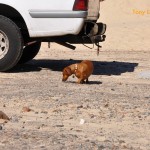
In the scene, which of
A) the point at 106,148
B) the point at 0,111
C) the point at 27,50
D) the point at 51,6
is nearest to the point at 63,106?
the point at 0,111

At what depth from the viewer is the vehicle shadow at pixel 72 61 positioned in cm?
1096

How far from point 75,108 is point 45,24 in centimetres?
338

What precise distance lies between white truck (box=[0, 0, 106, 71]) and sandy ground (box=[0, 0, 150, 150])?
523mm

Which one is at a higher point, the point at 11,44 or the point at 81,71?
the point at 11,44

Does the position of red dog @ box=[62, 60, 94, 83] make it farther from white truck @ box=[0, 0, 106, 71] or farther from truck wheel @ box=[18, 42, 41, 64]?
truck wheel @ box=[18, 42, 41, 64]

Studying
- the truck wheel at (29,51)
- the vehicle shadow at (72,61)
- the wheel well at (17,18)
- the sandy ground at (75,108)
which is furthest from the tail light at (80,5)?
the truck wheel at (29,51)

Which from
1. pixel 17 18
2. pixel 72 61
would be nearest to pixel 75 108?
pixel 17 18

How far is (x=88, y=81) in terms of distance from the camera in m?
9.36

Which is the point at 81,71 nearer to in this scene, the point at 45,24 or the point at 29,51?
the point at 45,24

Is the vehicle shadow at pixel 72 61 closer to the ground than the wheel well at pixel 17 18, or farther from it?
closer to the ground

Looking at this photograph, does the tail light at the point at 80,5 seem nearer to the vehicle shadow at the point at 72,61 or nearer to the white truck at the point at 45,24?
the white truck at the point at 45,24

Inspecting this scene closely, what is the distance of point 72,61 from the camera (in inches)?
511

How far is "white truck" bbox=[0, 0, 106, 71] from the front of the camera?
9.70 m

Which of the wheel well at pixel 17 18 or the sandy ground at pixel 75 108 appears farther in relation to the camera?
the wheel well at pixel 17 18
